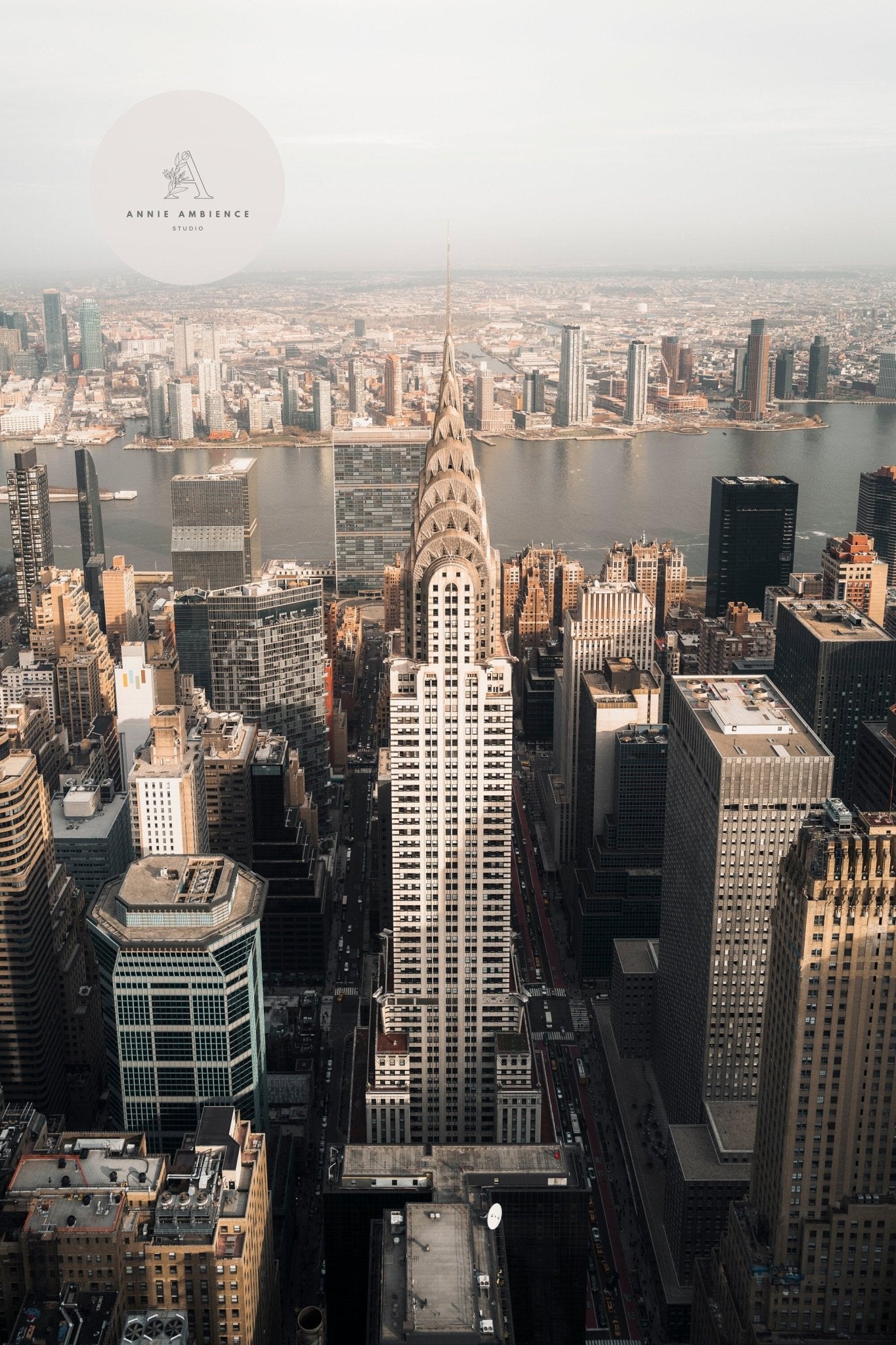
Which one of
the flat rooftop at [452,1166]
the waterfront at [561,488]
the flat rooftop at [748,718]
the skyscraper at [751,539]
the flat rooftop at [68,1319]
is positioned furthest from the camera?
the waterfront at [561,488]

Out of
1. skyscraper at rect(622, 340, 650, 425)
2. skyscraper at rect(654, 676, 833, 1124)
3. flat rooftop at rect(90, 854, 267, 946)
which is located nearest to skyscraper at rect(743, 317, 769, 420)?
skyscraper at rect(622, 340, 650, 425)

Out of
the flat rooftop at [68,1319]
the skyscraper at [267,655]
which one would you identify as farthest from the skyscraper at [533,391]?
the flat rooftop at [68,1319]

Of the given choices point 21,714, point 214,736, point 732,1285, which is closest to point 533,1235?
point 732,1285

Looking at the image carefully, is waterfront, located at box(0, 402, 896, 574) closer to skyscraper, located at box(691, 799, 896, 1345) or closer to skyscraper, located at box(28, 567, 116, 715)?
skyscraper, located at box(28, 567, 116, 715)

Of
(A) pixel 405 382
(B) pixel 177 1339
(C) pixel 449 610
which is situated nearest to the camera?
(B) pixel 177 1339

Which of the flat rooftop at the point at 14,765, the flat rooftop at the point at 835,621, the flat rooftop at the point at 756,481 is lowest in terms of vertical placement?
the flat rooftop at the point at 14,765

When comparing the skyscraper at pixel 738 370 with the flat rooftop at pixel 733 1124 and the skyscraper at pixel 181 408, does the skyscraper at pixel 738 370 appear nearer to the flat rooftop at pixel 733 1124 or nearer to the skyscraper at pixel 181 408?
the skyscraper at pixel 181 408

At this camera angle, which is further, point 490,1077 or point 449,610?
point 490,1077

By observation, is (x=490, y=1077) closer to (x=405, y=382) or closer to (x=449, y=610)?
(x=449, y=610)
